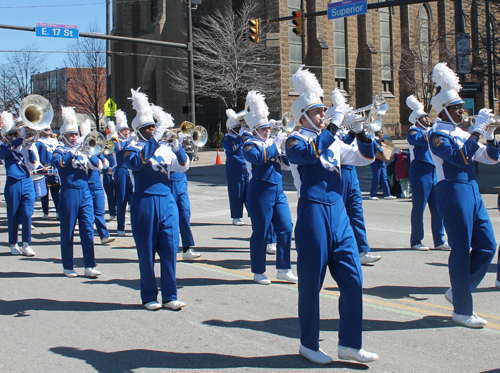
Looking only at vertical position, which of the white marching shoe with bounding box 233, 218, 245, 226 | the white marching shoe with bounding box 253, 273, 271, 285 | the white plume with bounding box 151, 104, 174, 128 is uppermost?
the white plume with bounding box 151, 104, 174, 128

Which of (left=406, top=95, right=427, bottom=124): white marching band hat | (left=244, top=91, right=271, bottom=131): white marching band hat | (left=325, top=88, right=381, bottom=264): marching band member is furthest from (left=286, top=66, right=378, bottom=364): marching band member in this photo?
(left=406, top=95, right=427, bottom=124): white marching band hat

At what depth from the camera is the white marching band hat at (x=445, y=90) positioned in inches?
220

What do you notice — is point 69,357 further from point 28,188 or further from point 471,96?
point 471,96

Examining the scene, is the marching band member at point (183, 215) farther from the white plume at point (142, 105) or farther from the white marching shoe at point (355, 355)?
the white marching shoe at point (355, 355)

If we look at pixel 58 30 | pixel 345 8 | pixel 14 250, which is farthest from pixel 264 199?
pixel 58 30

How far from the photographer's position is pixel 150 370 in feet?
14.4

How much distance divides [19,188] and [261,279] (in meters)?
4.44

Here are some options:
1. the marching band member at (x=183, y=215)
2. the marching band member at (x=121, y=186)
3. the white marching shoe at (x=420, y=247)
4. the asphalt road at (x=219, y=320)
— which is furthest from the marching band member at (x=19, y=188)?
the white marching shoe at (x=420, y=247)

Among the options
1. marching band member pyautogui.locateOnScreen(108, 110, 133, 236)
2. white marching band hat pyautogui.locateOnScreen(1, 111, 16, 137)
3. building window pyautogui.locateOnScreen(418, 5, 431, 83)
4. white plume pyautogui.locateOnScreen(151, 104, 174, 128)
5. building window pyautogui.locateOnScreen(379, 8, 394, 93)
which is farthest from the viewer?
building window pyautogui.locateOnScreen(379, 8, 394, 93)

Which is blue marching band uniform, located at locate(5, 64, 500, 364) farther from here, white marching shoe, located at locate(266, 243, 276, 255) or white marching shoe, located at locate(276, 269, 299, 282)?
white marching shoe, located at locate(266, 243, 276, 255)

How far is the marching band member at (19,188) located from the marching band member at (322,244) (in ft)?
19.4

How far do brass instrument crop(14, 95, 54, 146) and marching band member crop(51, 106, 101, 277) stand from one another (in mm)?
1271

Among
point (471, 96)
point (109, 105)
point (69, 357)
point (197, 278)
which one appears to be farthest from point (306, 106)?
point (109, 105)

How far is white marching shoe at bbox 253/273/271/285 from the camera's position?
6.95 m
